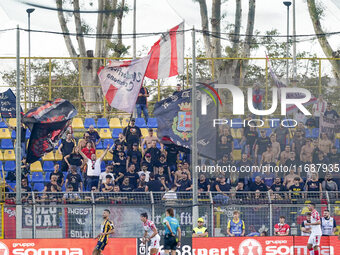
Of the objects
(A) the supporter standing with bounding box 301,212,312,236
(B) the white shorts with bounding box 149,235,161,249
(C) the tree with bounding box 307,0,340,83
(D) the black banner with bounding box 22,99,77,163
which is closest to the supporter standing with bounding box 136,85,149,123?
(D) the black banner with bounding box 22,99,77,163

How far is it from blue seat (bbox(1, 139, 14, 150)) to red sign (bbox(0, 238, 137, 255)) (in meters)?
9.52

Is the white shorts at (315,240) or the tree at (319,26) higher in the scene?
the tree at (319,26)

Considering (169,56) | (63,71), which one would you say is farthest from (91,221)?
(63,71)

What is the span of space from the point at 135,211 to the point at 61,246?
3134 millimetres

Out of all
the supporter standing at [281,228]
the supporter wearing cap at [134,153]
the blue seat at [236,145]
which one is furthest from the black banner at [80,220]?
the blue seat at [236,145]

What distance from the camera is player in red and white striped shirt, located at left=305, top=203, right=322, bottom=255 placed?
1880 cm

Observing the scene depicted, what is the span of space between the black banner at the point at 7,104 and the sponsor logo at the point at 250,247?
38.6ft

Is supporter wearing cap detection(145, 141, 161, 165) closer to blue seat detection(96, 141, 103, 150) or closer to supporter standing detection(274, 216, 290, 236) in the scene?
blue seat detection(96, 141, 103, 150)

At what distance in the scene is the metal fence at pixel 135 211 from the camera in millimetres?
20594

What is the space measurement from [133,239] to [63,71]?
3486 cm

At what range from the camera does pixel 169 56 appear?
878 inches

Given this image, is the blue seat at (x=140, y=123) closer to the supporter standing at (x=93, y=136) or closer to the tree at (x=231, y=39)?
the supporter standing at (x=93, y=136)

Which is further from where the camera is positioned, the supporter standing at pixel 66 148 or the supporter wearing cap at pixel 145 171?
the supporter standing at pixel 66 148

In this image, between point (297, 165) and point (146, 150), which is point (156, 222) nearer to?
point (146, 150)
